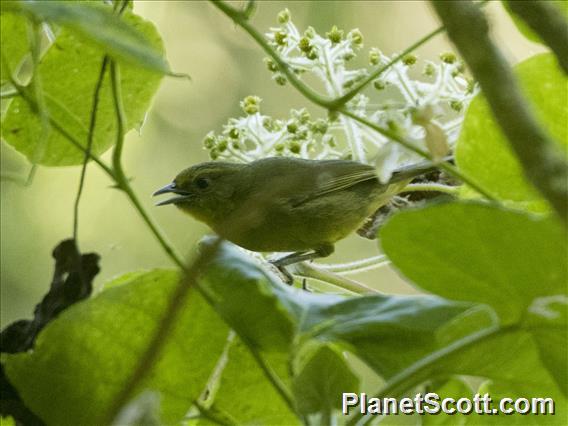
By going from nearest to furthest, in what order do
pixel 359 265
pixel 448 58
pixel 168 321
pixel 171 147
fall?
pixel 168 321
pixel 359 265
pixel 448 58
pixel 171 147

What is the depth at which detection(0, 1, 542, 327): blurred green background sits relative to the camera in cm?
421

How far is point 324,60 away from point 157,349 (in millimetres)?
1010

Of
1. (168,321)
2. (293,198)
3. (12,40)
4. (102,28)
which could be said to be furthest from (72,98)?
(293,198)

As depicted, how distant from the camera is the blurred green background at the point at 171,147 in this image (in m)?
4.21

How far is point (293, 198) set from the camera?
8.41 feet

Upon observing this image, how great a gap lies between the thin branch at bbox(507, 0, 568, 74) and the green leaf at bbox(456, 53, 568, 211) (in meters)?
0.22

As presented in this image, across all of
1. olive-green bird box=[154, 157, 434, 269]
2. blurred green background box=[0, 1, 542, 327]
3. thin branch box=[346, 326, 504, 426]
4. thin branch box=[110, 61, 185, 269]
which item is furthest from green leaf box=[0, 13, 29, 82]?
blurred green background box=[0, 1, 542, 327]

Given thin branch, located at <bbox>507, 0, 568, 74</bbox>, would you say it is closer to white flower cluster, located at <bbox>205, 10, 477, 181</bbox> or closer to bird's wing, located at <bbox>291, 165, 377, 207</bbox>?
white flower cluster, located at <bbox>205, 10, 477, 181</bbox>

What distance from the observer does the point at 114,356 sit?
35.7 inches

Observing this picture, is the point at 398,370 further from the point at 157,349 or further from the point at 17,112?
the point at 17,112

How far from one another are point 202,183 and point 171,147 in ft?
7.62

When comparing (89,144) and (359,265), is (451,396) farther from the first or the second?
(89,144)

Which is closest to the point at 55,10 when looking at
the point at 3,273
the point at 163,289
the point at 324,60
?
the point at 163,289

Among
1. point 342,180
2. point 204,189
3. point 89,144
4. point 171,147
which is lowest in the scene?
point 171,147
